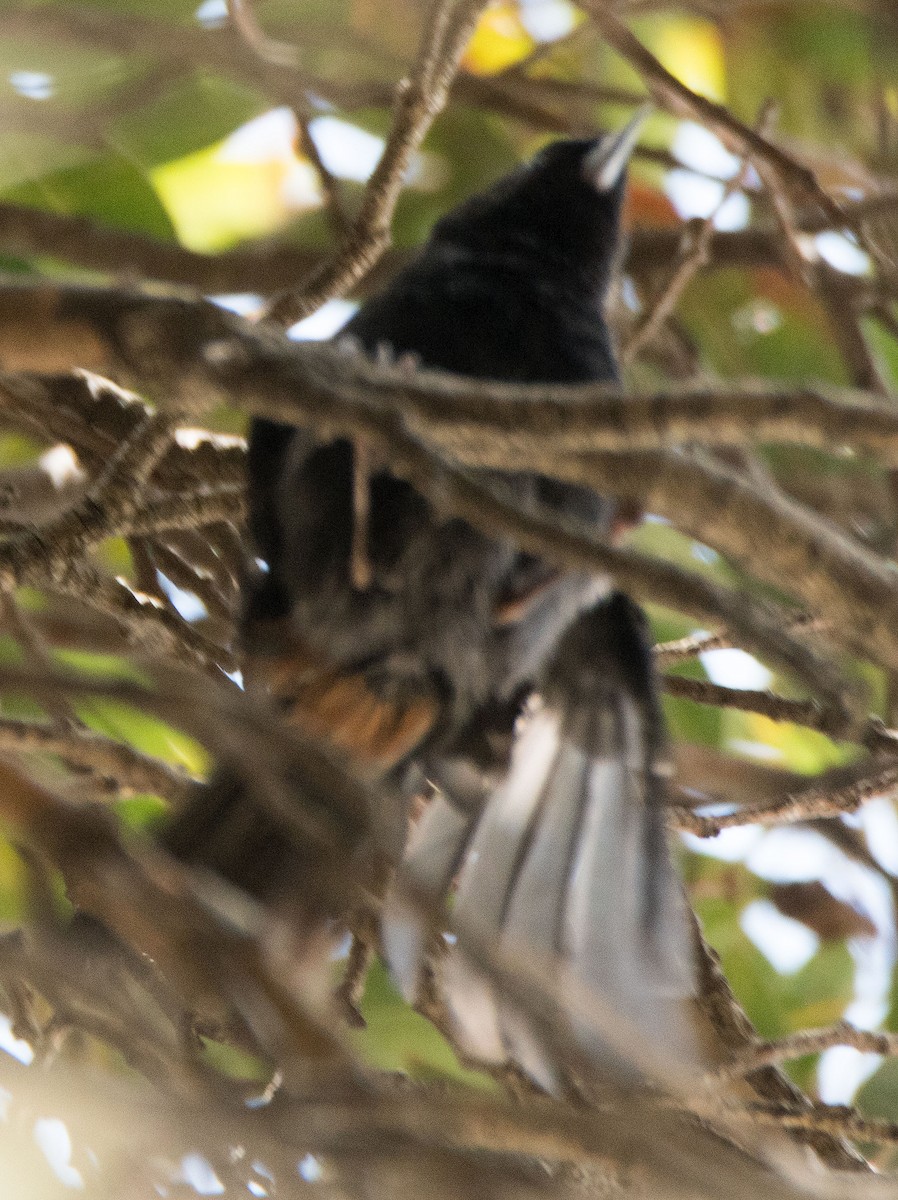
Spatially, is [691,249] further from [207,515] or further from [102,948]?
[102,948]

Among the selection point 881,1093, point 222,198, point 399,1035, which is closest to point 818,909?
point 881,1093

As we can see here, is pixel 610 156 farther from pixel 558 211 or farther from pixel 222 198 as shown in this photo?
pixel 222 198

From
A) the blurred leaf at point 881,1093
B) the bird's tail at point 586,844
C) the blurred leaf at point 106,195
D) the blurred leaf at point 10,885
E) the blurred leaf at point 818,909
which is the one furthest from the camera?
the blurred leaf at point 818,909

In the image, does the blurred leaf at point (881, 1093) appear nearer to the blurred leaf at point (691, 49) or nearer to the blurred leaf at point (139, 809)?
the blurred leaf at point (139, 809)

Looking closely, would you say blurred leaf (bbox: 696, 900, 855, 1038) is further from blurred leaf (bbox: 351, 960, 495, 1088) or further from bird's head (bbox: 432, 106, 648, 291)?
bird's head (bbox: 432, 106, 648, 291)

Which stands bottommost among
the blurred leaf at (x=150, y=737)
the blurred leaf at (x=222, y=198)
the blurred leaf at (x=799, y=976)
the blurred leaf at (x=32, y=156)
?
the blurred leaf at (x=799, y=976)

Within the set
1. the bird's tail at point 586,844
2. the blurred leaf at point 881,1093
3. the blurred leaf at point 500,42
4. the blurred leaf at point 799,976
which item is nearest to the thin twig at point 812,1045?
the bird's tail at point 586,844

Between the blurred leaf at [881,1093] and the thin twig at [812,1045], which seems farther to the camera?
the blurred leaf at [881,1093]
